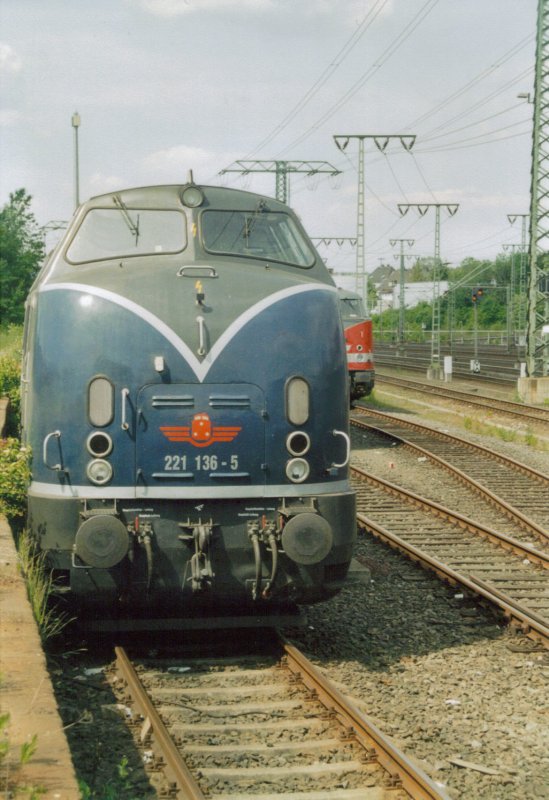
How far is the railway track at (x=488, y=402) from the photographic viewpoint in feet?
77.8

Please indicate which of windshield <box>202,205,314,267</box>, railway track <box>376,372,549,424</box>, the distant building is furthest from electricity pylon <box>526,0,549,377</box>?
the distant building

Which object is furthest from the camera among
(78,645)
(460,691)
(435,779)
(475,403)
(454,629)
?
(475,403)

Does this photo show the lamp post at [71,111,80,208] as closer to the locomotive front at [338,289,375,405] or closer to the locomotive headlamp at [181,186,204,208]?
the locomotive front at [338,289,375,405]

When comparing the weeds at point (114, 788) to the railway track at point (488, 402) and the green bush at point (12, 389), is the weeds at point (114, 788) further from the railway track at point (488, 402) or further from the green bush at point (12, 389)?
the railway track at point (488, 402)

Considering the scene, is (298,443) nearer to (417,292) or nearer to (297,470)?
(297,470)

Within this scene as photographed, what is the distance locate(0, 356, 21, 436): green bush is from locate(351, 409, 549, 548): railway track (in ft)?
21.8

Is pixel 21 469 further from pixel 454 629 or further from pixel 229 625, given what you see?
pixel 454 629

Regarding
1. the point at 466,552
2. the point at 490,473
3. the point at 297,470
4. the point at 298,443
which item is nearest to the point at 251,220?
the point at 298,443

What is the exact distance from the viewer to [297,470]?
23.3 ft

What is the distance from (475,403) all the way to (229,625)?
65.0 ft

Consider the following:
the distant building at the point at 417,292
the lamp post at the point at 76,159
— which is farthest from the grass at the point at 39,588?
the distant building at the point at 417,292

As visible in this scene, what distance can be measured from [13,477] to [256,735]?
3145 millimetres

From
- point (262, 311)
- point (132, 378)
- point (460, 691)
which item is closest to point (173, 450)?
point (132, 378)

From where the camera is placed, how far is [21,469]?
7.59 meters
